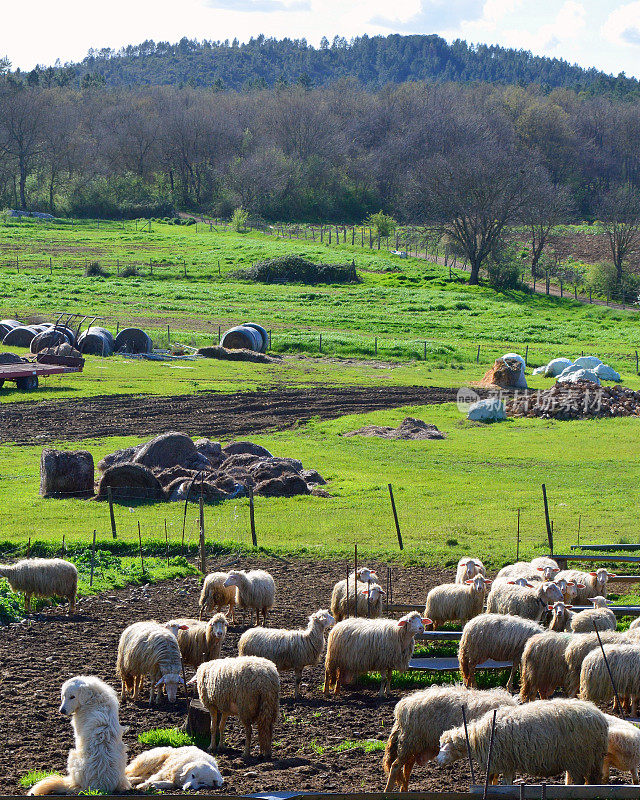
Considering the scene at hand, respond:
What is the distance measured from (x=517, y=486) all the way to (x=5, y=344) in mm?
33420

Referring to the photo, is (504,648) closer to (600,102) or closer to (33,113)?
(33,113)

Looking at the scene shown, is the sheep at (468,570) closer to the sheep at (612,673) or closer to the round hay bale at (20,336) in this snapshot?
the sheep at (612,673)

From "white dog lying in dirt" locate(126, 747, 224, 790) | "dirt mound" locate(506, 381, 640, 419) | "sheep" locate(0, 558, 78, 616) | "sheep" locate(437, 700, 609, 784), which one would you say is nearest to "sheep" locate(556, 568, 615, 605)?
"sheep" locate(437, 700, 609, 784)

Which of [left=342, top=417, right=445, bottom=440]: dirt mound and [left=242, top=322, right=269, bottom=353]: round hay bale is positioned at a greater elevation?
[left=242, top=322, right=269, bottom=353]: round hay bale

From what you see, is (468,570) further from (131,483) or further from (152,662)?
(131,483)

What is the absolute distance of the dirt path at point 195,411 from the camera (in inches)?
1334

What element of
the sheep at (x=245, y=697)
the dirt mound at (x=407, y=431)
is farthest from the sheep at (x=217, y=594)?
the dirt mound at (x=407, y=431)

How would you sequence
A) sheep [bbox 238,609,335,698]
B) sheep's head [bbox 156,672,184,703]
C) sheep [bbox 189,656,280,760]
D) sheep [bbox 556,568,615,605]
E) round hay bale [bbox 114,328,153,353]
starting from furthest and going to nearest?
round hay bale [bbox 114,328,153,353]
sheep [bbox 556,568,615,605]
sheep [bbox 238,609,335,698]
sheep's head [bbox 156,672,184,703]
sheep [bbox 189,656,280,760]

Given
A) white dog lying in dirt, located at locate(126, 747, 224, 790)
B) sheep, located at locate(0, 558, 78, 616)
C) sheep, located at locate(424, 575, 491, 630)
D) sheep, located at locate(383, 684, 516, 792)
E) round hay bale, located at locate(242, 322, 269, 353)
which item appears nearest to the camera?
white dog lying in dirt, located at locate(126, 747, 224, 790)

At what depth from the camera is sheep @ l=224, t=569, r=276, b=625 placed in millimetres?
15766

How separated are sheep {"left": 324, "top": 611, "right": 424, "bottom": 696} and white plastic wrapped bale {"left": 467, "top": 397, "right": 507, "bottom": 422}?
1010 inches

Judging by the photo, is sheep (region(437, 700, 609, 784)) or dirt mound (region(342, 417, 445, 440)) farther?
dirt mound (region(342, 417, 445, 440))

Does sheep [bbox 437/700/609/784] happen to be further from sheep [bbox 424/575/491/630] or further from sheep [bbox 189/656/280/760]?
sheep [bbox 424/575/491/630]

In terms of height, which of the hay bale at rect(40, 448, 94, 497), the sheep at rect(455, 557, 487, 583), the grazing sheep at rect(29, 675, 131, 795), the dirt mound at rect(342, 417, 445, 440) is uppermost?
the grazing sheep at rect(29, 675, 131, 795)
